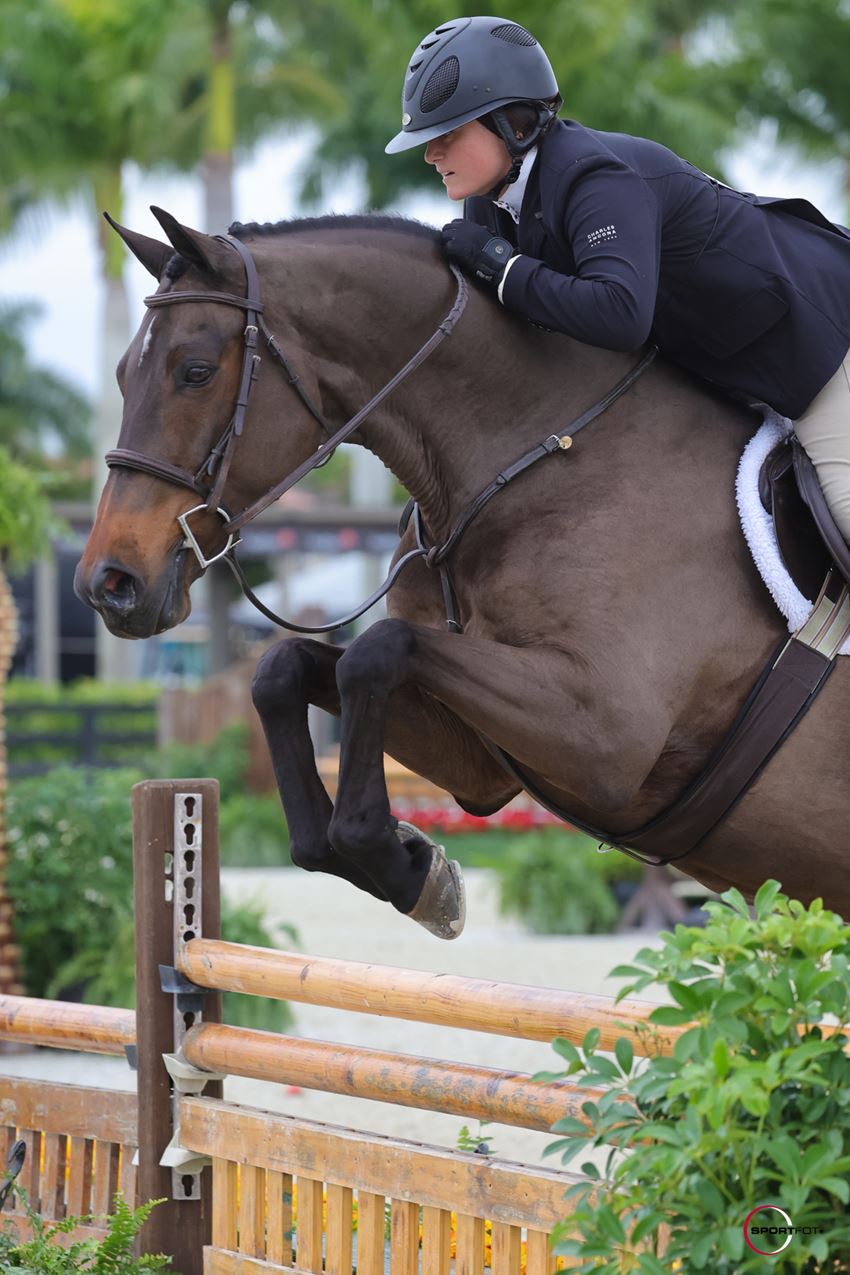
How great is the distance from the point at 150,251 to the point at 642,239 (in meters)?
0.91

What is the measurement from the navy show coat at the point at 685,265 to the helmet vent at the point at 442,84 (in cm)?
20

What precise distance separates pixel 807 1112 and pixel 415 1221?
117 cm

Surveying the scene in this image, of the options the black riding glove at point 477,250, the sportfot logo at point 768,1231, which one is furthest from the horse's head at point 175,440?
the sportfot logo at point 768,1231

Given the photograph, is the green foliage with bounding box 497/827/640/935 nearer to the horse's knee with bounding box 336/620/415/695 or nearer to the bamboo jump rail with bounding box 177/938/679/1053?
the bamboo jump rail with bounding box 177/938/679/1053

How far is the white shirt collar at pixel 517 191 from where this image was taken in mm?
3051

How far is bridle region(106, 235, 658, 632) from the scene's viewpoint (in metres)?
2.83

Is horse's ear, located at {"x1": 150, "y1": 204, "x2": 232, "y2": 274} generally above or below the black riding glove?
below

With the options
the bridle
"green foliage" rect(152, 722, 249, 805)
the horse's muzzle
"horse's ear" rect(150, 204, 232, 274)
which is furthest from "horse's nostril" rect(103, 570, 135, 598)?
"green foliage" rect(152, 722, 249, 805)

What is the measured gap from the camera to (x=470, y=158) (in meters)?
3.10

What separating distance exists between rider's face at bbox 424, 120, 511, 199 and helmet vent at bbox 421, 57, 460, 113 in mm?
60

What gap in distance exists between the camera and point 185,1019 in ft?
11.4

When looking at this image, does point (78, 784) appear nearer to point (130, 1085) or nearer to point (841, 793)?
point (130, 1085)

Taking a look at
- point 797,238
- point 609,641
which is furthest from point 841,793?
point 797,238

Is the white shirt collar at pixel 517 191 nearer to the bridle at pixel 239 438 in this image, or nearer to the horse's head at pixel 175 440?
the bridle at pixel 239 438
